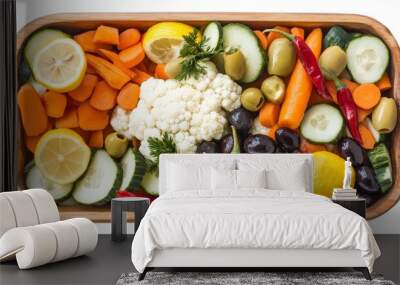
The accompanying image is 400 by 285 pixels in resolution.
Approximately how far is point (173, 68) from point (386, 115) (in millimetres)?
2291

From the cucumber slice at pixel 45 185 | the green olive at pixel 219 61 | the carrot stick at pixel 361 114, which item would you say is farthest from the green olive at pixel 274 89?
A: the cucumber slice at pixel 45 185

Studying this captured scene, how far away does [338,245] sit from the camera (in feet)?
A: 16.8

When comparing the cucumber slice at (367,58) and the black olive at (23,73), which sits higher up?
the cucumber slice at (367,58)

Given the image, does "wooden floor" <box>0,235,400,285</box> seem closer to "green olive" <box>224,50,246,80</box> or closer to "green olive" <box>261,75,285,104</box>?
"green olive" <box>261,75,285,104</box>

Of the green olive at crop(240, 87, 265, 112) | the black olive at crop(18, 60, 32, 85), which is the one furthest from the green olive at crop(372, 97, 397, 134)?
the black olive at crop(18, 60, 32, 85)

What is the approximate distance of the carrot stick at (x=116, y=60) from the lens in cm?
750

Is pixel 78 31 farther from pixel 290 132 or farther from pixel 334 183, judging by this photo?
pixel 334 183

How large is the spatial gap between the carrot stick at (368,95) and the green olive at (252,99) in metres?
1.02

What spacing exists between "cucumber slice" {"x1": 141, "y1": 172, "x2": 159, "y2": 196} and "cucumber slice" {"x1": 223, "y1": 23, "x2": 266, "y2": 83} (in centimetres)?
144

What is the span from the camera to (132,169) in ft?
24.6

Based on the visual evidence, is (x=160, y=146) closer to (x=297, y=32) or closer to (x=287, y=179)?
(x=287, y=179)

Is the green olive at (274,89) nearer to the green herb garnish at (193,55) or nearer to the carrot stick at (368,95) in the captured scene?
the green herb garnish at (193,55)

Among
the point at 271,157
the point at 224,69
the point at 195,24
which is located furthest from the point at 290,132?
the point at 195,24

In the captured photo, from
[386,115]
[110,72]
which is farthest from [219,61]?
[386,115]
